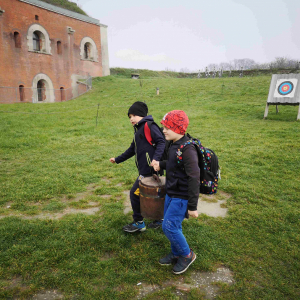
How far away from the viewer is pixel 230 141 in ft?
27.5

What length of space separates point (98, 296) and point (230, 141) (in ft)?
23.1

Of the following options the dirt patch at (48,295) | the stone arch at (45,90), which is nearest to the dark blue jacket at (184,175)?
the dirt patch at (48,295)

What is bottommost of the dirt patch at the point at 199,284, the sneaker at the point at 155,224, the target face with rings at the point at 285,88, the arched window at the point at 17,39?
the dirt patch at the point at 199,284

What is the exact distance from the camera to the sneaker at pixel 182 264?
8.98 feet

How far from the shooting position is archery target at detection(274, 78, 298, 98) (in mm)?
11211

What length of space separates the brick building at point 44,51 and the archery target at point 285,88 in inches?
706

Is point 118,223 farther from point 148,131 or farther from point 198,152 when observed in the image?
point 198,152

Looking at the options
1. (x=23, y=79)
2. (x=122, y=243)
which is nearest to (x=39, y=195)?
(x=122, y=243)

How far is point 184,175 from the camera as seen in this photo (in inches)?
103

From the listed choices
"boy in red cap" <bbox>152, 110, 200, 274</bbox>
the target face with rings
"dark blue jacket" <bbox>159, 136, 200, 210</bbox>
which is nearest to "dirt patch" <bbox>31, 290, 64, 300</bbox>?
"boy in red cap" <bbox>152, 110, 200, 274</bbox>

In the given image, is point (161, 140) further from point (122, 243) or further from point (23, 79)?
point (23, 79)

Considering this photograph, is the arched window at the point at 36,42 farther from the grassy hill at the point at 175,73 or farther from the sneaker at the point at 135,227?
the sneaker at the point at 135,227

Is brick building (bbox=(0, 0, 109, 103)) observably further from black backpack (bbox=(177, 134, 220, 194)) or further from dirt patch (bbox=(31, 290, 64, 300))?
black backpack (bbox=(177, 134, 220, 194))

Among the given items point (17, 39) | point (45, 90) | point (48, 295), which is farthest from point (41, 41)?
point (48, 295)
